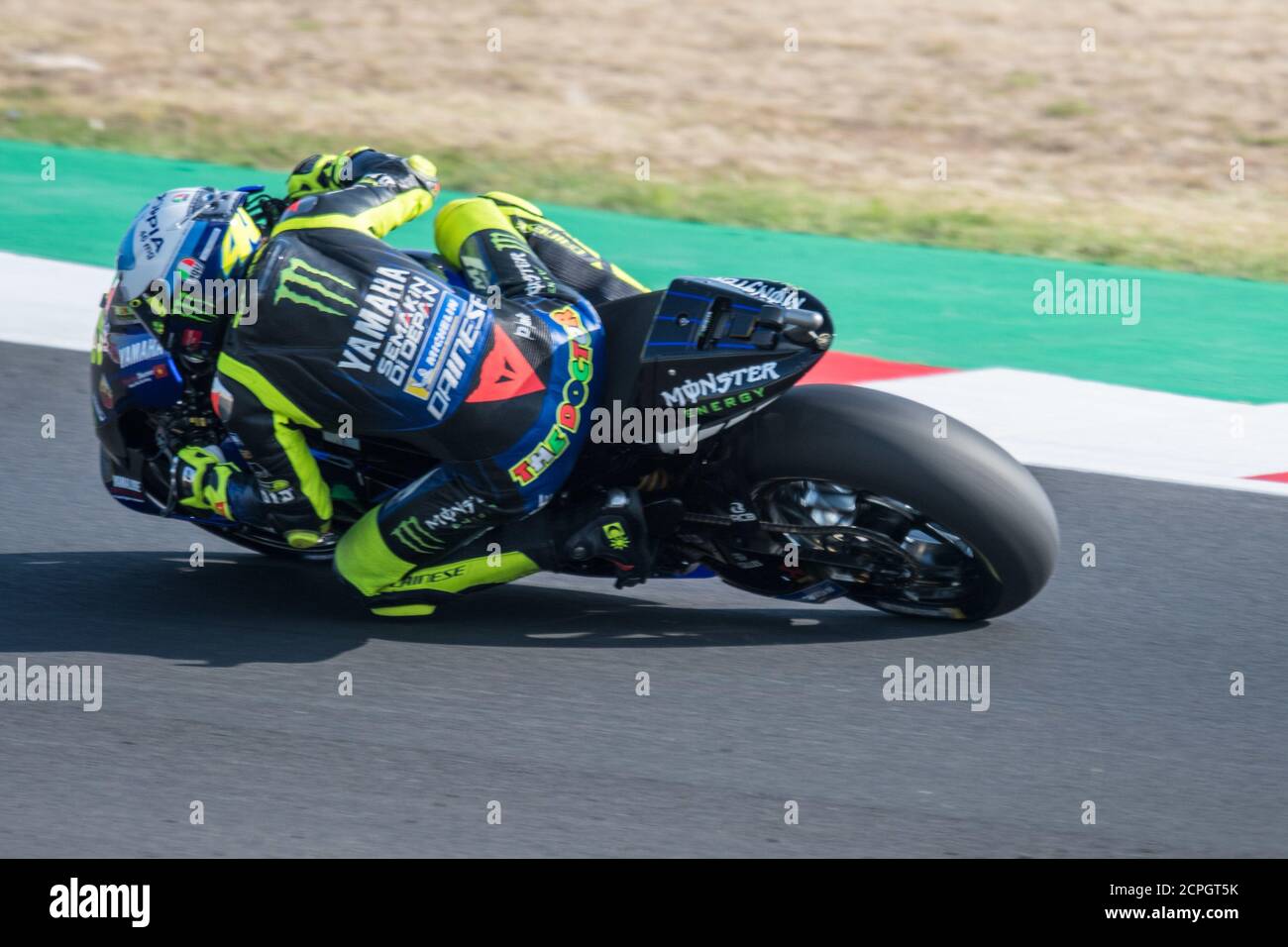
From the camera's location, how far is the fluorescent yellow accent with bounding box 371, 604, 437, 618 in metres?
5.14

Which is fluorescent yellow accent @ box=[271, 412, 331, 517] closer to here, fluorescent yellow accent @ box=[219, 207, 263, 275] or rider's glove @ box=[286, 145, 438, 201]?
fluorescent yellow accent @ box=[219, 207, 263, 275]

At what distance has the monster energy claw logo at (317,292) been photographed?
479cm

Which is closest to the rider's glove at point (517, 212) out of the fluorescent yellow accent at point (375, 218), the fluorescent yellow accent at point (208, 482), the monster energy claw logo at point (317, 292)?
the fluorescent yellow accent at point (375, 218)

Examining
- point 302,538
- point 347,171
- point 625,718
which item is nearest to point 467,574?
point 302,538

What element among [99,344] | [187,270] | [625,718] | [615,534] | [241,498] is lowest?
[625,718]

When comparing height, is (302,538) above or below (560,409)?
below

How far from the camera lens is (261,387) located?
484cm

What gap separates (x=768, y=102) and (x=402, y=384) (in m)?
9.90

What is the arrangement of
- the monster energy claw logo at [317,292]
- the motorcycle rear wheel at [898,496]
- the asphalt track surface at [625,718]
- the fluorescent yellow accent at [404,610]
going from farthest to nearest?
the fluorescent yellow accent at [404,610] < the monster energy claw logo at [317,292] < the motorcycle rear wheel at [898,496] < the asphalt track surface at [625,718]

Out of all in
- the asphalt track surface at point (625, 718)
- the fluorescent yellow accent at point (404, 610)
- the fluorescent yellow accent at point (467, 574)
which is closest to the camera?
the asphalt track surface at point (625, 718)

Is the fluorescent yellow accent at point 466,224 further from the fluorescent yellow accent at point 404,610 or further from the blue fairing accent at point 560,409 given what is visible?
the fluorescent yellow accent at point 404,610

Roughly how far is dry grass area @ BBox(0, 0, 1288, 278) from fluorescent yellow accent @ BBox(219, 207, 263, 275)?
262 inches

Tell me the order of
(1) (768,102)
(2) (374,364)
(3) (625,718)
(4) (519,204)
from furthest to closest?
(1) (768,102), (4) (519,204), (2) (374,364), (3) (625,718)

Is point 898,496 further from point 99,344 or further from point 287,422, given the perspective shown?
point 99,344
